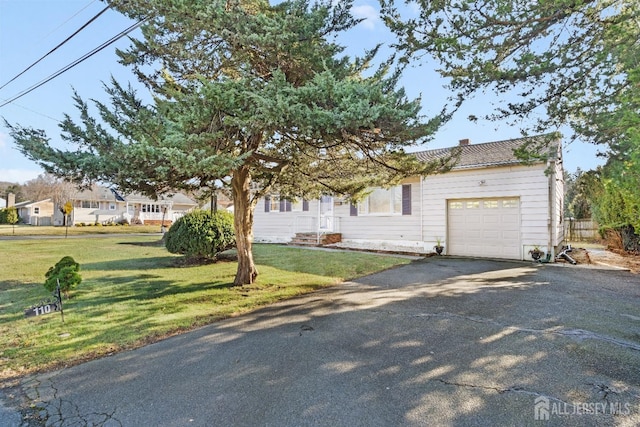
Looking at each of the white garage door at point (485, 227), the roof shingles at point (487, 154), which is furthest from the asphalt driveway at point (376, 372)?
the roof shingles at point (487, 154)

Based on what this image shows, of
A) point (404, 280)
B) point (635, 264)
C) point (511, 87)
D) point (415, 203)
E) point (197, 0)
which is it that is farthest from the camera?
point (415, 203)

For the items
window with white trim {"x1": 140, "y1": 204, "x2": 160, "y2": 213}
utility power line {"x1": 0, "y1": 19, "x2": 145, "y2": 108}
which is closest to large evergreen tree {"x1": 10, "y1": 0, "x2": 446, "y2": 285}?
utility power line {"x1": 0, "y1": 19, "x2": 145, "y2": 108}

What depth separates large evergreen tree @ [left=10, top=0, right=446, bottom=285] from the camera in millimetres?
4602

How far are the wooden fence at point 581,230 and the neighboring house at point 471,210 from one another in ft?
26.9

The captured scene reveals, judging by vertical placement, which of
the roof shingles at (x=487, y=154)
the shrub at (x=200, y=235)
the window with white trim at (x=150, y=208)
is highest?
the roof shingles at (x=487, y=154)

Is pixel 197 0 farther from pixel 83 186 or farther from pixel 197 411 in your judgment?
pixel 197 411

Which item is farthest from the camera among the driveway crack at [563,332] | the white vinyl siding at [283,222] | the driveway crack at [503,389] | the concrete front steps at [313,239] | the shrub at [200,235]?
the white vinyl siding at [283,222]

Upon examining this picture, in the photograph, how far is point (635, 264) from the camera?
411 inches

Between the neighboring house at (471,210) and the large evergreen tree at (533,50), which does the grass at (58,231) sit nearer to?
the neighboring house at (471,210)

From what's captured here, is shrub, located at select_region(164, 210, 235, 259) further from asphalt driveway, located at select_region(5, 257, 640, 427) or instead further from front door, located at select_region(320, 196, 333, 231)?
front door, located at select_region(320, 196, 333, 231)

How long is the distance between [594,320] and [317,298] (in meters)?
4.60

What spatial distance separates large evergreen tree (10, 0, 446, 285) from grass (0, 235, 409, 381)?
2.31 meters

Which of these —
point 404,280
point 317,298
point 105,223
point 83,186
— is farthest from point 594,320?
point 105,223
